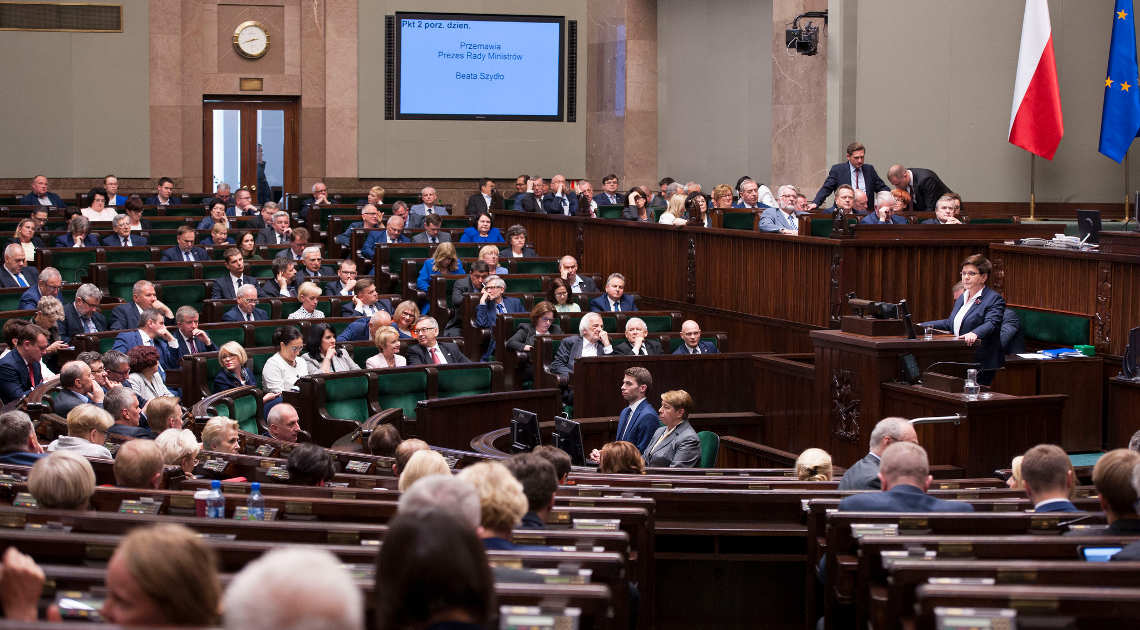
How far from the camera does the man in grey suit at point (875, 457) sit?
5344 millimetres

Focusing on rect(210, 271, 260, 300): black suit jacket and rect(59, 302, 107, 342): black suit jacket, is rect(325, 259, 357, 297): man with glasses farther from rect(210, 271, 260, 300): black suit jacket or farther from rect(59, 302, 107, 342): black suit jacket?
rect(59, 302, 107, 342): black suit jacket

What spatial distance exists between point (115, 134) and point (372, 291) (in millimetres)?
9111

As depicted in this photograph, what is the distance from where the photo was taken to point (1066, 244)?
9156 mm

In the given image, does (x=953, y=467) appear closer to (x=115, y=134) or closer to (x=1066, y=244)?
(x=1066, y=244)

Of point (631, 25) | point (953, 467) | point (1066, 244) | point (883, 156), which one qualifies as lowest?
point (953, 467)

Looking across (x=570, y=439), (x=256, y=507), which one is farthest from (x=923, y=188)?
(x=256, y=507)

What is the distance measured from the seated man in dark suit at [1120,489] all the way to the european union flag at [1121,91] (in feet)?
33.3

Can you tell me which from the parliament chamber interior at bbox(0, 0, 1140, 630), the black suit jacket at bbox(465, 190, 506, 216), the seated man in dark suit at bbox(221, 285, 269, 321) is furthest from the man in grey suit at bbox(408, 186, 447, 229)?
the seated man in dark suit at bbox(221, 285, 269, 321)

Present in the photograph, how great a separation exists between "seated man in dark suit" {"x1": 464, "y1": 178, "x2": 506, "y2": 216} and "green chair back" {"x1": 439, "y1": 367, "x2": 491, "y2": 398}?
23.9ft

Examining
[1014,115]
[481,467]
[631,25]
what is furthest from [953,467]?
[631,25]

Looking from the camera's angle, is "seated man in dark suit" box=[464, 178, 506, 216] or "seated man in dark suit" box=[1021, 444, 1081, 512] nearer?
"seated man in dark suit" box=[1021, 444, 1081, 512]

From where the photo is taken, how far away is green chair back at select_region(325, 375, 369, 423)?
7895 millimetres

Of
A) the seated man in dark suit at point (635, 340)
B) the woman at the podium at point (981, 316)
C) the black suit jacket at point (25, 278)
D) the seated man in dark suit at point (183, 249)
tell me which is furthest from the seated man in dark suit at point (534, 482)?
the seated man in dark suit at point (183, 249)

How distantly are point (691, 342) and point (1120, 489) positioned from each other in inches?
226
